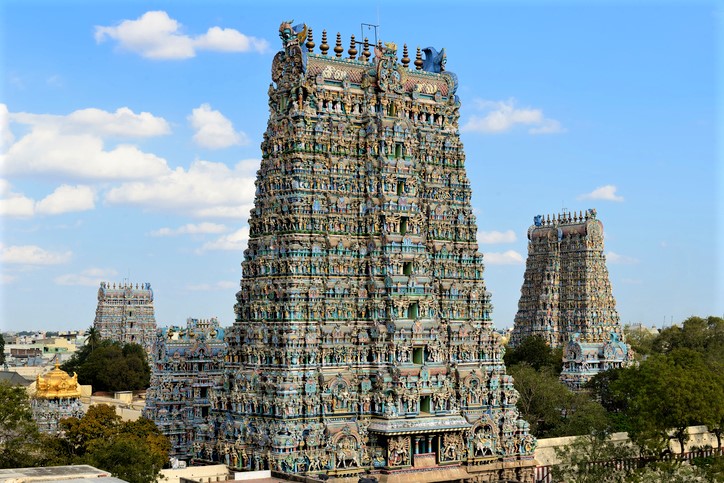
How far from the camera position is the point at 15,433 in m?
53.4

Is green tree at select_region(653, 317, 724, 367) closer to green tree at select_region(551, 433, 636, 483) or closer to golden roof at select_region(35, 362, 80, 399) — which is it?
green tree at select_region(551, 433, 636, 483)

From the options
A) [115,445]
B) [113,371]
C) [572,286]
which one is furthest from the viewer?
[572,286]

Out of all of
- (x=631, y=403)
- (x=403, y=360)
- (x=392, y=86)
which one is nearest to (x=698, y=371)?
(x=631, y=403)

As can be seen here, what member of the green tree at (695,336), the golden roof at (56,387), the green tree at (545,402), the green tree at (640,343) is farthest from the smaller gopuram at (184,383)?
the green tree at (640,343)

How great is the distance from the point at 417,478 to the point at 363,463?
3.05 meters

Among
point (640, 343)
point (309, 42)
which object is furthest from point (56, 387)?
point (640, 343)

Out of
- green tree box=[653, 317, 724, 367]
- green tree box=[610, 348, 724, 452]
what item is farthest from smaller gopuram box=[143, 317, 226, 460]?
green tree box=[653, 317, 724, 367]

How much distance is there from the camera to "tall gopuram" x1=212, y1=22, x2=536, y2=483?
5762 cm

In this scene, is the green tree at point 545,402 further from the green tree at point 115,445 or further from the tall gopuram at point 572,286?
the green tree at point 115,445

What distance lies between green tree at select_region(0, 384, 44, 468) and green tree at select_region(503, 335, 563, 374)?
195ft

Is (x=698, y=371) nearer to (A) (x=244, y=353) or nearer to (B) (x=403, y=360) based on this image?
(B) (x=403, y=360)

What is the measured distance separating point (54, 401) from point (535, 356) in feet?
168

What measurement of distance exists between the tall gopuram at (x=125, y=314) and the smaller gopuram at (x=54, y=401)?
225ft

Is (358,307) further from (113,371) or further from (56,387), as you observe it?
(113,371)
